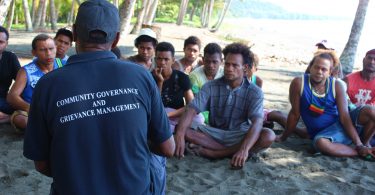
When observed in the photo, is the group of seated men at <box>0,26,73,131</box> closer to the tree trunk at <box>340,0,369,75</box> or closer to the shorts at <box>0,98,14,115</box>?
the shorts at <box>0,98,14,115</box>

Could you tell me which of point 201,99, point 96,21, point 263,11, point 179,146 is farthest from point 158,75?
point 263,11

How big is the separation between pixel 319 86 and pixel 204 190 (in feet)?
6.46

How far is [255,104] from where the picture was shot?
418 centimetres

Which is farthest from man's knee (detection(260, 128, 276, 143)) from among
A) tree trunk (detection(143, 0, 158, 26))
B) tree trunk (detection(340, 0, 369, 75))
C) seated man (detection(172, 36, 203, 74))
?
tree trunk (detection(143, 0, 158, 26))

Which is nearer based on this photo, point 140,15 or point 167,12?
point 140,15

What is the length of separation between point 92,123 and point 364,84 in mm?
4466

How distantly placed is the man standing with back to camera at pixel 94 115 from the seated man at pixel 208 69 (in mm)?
3385

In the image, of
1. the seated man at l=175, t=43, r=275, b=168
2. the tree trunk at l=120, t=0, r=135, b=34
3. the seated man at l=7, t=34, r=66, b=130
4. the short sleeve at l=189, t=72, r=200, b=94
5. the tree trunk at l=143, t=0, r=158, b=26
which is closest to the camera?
the seated man at l=175, t=43, r=275, b=168

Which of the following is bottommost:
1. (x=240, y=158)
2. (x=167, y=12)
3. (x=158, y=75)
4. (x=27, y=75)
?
(x=240, y=158)

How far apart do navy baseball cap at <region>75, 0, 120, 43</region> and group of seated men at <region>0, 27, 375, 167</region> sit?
2518 millimetres

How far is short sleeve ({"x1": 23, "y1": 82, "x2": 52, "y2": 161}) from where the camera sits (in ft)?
5.32

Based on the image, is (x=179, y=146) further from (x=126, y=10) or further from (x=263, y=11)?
(x=263, y=11)

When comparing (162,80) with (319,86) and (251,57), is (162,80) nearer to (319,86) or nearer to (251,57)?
(251,57)

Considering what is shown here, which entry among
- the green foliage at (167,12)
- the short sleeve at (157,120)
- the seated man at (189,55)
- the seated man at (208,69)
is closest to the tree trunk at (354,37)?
the seated man at (189,55)
